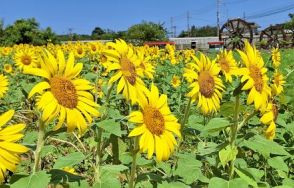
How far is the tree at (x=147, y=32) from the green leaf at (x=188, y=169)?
23.7 metres

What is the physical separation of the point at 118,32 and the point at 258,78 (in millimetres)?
23024

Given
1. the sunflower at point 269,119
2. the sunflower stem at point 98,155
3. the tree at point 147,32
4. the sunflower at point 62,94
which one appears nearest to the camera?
the sunflower at point 62,94

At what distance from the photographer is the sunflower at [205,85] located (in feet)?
5.84

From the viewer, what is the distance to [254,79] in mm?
1643

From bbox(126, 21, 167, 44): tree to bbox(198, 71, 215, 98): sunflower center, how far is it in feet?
77.1

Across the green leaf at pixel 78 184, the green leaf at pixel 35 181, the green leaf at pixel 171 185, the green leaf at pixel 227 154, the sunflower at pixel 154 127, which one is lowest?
the green leaf at pixel 171 185

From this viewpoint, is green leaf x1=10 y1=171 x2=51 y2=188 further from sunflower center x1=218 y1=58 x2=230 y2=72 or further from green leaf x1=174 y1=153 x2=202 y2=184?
sunflower center x1=218 y1=58 x2=230 y2=72

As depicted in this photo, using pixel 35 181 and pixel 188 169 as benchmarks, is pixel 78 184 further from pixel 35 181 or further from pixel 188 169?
pixel 188 169

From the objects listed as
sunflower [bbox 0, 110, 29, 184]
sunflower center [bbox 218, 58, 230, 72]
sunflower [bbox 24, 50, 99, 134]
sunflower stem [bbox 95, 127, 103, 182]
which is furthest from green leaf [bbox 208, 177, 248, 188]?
sunflower center [bbox 218, 58, 230, 72]

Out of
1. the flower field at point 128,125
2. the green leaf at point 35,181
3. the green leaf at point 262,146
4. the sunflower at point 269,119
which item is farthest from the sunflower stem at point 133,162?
the sunflower at point 269,119

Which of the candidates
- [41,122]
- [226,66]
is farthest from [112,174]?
[226,66]

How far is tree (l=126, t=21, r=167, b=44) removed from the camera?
25938mm

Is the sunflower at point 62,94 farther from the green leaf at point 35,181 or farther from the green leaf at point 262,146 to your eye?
the green leaf at point 262,146

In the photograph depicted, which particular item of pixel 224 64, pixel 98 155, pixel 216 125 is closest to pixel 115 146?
pixel 98 155
